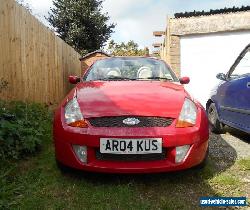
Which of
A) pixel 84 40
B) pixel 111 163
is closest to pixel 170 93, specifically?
pixel 111 163

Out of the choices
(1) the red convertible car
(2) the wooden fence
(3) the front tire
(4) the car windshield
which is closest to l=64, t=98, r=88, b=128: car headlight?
(1) the red convertible car

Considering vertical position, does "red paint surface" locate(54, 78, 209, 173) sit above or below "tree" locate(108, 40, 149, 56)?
below

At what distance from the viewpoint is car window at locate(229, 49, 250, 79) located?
5699 mm

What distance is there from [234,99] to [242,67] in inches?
24.1

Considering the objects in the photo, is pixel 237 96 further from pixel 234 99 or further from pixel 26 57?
pixel 26 57

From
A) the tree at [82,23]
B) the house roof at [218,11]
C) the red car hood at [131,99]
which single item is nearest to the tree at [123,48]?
the tree at [82,23]

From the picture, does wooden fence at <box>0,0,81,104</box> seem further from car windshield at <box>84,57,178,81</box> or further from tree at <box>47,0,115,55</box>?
tree at <box>47,0,115,55</box>

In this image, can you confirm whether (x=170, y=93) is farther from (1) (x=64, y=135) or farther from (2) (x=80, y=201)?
(2) (x=80, y=201)

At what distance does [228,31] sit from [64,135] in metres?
9.64

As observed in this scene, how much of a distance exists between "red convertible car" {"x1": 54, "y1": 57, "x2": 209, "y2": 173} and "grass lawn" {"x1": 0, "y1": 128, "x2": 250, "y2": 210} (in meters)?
0.19

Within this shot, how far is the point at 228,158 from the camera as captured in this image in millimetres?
4648

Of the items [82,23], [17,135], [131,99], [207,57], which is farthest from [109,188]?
[82,23]

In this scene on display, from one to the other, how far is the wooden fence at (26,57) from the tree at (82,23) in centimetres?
1659

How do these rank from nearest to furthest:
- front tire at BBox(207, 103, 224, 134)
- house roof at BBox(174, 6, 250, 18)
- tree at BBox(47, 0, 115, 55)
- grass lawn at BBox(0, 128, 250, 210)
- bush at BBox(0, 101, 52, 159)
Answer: grass lawn at BBox(0, 128, 250, 210)
bush at BBox(0, 101, 52, 159)
front tire at BBox(207, 103, 224, 134)
house roof at BBox(174, 6, 250, 18)
tree at BBox(47, 0, 115, 55)
